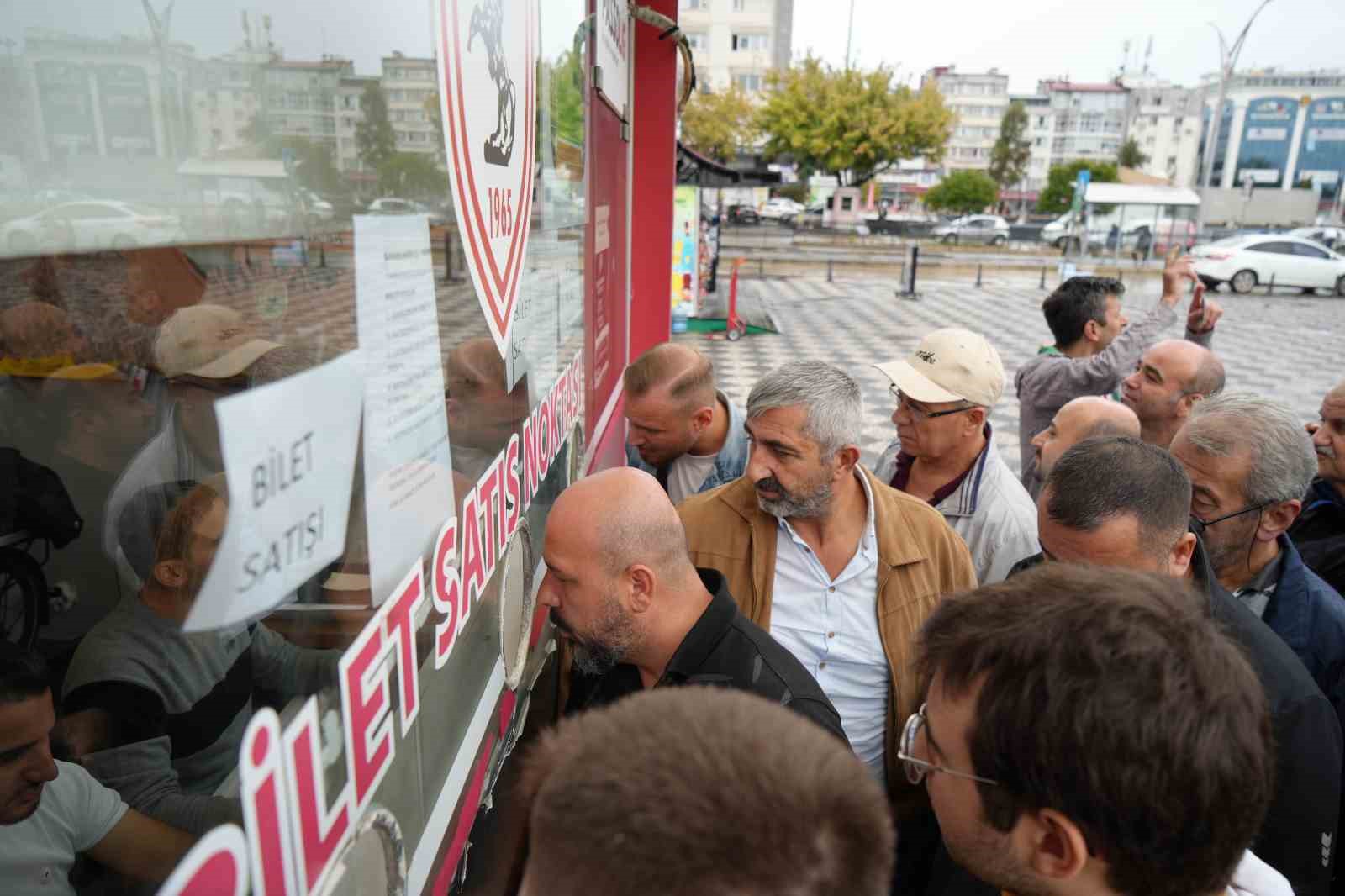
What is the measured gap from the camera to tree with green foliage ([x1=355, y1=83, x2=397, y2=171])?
4.15 feet

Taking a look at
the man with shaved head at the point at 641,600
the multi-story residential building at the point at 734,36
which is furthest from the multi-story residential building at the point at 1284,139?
the man with shaved head at the point at 641,600

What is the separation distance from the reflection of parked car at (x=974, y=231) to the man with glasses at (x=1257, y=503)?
37.2 m

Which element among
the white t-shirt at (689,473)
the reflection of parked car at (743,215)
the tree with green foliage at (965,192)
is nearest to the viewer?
the white t-shirt at (689,473)

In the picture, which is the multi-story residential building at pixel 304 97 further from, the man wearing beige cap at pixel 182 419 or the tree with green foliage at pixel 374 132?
the man wearing beige cap at pixel 182 419

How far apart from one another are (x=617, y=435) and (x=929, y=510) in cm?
306

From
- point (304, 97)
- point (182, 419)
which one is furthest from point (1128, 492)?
point (182, 419)

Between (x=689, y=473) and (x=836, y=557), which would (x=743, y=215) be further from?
(x=836, y=557)

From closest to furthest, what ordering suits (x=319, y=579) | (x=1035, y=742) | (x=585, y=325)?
(x=1035, y=742), (x=319, y=579), (x=585, y=325)

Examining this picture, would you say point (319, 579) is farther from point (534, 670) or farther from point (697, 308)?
point (697, 308)

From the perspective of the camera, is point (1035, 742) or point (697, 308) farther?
point (697, 308)

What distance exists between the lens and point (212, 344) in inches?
46.1

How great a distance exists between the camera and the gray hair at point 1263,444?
2203 millimetres

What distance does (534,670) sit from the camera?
2.84 meters

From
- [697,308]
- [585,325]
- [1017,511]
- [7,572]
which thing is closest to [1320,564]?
[1017,511]
